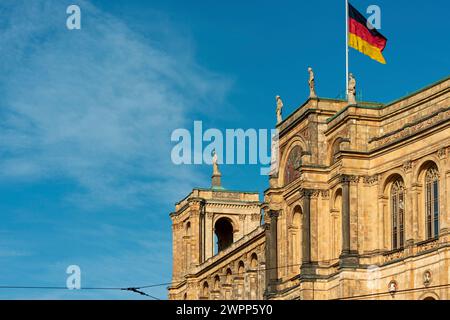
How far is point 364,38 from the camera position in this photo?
88.0 metres

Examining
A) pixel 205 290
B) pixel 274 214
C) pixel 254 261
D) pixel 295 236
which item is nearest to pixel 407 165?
pixel 295 236

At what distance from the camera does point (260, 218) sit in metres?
141

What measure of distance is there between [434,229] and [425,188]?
10.3 ft

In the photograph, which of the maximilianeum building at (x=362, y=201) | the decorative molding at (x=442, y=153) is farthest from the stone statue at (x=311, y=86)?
the decorative molding at (x=442, y=153)

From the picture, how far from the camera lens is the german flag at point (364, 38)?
287 feet

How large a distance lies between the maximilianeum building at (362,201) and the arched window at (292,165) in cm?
8

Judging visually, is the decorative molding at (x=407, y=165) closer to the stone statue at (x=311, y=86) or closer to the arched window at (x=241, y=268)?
the stone statue at (x=311, y=86)

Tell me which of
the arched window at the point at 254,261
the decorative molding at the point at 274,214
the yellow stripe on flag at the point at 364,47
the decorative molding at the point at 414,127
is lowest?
the arched window at the point at 254,261

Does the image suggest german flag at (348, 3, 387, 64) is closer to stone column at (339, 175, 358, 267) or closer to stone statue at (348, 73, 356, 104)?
stone statue at (348, 73, 356, 104)

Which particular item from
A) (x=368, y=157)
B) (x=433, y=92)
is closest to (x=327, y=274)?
(x=368, y=157)
